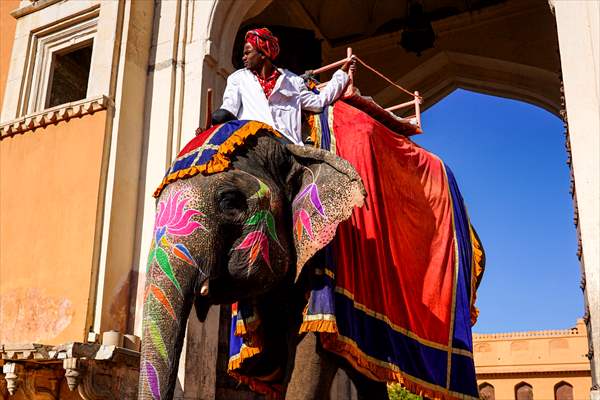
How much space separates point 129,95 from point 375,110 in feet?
10.2

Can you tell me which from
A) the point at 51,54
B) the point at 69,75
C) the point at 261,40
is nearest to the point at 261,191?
the point at 261,40

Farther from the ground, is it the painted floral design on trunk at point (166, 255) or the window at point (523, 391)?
the window at point (523, 391)

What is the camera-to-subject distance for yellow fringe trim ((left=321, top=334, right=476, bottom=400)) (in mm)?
3109

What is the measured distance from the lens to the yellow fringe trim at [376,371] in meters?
3.11

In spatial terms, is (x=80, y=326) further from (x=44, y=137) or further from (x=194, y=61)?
(x=194, y=61)

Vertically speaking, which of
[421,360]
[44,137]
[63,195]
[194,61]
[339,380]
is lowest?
[421,360]

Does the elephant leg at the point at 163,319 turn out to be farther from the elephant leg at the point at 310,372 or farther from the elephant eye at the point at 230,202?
the elephant leg at the point at 310,372

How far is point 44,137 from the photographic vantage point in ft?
22.7

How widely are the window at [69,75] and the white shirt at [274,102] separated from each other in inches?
178

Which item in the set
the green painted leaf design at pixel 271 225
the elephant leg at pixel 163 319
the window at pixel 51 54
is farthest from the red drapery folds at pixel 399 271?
the window at pixel 51 54

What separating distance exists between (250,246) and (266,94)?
3.00ft

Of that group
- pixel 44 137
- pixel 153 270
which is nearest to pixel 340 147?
pixel 153 270

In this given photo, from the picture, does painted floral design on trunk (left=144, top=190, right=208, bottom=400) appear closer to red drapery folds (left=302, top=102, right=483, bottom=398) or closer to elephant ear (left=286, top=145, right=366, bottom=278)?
elephant ear (left=286, top=145, right=366, bottom=278)

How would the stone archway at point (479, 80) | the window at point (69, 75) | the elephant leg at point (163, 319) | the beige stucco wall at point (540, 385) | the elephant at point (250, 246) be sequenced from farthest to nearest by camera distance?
the beige stucco wall at point (540, 385) → the stone archway at point (479, 80) → the window at point (69, 75) → the elephant at point (250, 246) → the elephant leg at point (163, 319)
